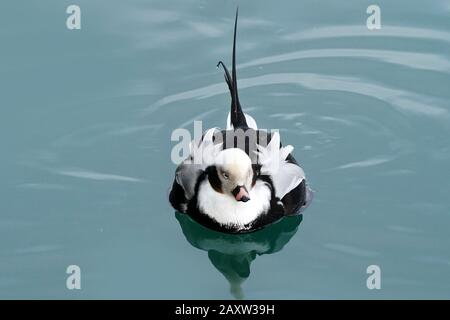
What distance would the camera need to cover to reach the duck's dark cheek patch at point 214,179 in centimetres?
600

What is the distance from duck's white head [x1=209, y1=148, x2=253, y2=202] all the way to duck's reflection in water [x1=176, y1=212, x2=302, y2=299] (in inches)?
11.9

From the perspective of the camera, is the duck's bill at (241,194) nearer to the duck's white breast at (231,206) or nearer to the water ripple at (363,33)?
the duck's white breast at (231,206)

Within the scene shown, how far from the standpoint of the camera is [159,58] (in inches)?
296

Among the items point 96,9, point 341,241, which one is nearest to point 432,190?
point 341,241

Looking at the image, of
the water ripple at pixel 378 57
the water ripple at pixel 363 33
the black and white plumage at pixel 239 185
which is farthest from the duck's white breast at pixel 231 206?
the water ripple at pixel 363 33

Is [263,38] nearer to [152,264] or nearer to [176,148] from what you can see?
[176,148]

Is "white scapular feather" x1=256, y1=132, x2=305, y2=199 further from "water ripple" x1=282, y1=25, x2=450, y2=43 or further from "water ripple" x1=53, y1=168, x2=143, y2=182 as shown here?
"water ripple" x1=282, y1=25, x2=450, y2=43

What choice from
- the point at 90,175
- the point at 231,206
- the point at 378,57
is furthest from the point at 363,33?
the point at 90,175

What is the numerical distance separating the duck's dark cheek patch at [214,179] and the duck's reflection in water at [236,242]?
0.29 meters

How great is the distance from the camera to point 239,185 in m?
5.94

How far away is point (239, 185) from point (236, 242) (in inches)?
15.1

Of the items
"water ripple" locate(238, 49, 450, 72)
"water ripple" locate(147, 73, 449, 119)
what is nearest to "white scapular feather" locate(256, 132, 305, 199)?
"water ripple" locate(147, 73, 449, 119)

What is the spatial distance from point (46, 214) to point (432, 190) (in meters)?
2.14

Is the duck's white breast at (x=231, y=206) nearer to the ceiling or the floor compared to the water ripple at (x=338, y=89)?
nearer to the floor
